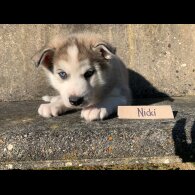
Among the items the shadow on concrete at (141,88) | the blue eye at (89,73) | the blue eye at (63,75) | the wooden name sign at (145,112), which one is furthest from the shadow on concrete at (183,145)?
the shadow on concrete at (141,88)

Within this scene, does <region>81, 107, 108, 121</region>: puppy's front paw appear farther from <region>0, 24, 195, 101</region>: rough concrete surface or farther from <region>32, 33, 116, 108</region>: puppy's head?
<region>0, 24, 195, 101</region>: rough concrete surface

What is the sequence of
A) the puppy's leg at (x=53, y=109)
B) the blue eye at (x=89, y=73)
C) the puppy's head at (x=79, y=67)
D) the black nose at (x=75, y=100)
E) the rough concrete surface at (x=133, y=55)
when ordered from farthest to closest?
the rough concrete surface at (x=133, y=55), the puppy's leg at (x=53, y=109), the blue eye at (x=89, y=73), the puppy's head at (x=79, y=67), the black nose at (x=75, y=100)

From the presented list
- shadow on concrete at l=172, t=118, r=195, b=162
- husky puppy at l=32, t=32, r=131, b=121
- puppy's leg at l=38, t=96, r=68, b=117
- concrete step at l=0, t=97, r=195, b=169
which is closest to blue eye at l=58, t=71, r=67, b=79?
husky puppy at l=32, t=32, r=131, b=121

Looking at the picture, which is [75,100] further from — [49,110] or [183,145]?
[183,145]

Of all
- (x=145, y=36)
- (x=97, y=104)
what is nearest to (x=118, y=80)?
(x=97, y=104)

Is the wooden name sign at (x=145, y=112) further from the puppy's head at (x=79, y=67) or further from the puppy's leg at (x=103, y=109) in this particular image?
the puppy's head at (x=79, y=67)

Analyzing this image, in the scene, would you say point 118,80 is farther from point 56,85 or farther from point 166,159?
point 166,159
